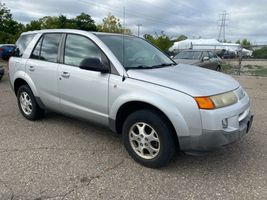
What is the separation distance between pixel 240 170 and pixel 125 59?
2.11 m

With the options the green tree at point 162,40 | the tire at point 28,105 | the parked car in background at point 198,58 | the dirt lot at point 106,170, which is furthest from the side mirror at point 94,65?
the green tree at point 162,40

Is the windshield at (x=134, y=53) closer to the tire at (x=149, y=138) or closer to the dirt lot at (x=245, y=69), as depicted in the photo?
the tire at (x=149, y=138)

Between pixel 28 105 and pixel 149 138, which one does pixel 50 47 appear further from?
pixel 149 138

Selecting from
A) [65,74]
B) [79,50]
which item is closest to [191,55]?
[79,50]

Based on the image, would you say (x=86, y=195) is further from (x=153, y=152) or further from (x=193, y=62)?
(x=193, y=62)

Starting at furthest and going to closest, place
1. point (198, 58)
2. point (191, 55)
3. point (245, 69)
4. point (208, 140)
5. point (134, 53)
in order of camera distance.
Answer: point (245, 69), point (191, 55), point (198, 58), point (134, 53), point (208, 140)

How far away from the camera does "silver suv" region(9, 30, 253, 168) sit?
296 cm

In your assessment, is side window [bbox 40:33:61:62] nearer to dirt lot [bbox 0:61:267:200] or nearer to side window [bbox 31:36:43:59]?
side window [bbox 31:36:43:59]

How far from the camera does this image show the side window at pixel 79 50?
3.81m

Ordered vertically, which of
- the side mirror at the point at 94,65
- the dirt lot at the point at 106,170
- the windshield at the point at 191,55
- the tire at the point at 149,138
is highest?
the windshield at the point at 191,55

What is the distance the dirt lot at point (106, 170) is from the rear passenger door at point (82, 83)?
0.55 metres

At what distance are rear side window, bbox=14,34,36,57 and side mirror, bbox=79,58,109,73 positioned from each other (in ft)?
6.62

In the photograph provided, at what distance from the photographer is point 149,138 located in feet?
10.8

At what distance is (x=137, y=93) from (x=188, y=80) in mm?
650
